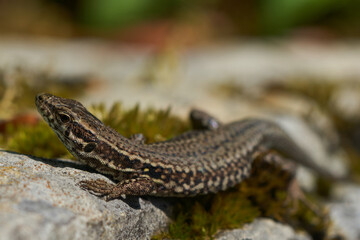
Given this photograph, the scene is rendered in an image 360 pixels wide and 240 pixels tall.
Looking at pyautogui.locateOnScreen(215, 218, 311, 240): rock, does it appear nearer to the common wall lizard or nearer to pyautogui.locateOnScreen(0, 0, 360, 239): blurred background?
the common wall lizard

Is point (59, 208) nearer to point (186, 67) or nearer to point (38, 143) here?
point (38, 143)

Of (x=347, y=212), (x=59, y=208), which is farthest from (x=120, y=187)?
(x=347, y=212)

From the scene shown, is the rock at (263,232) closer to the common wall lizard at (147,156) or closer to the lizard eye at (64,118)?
the common wall lizard at (147,156)

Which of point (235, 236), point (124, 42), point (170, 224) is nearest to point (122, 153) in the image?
point (170, 224)

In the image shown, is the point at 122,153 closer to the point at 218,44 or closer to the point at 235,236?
the point at 235,236

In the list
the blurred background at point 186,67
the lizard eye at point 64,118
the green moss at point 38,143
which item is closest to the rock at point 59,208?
the lizard eye at point 64,118

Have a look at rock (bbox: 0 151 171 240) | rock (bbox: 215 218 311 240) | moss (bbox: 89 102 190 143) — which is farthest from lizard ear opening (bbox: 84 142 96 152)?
rock (bbox: 215 218 311 240)
